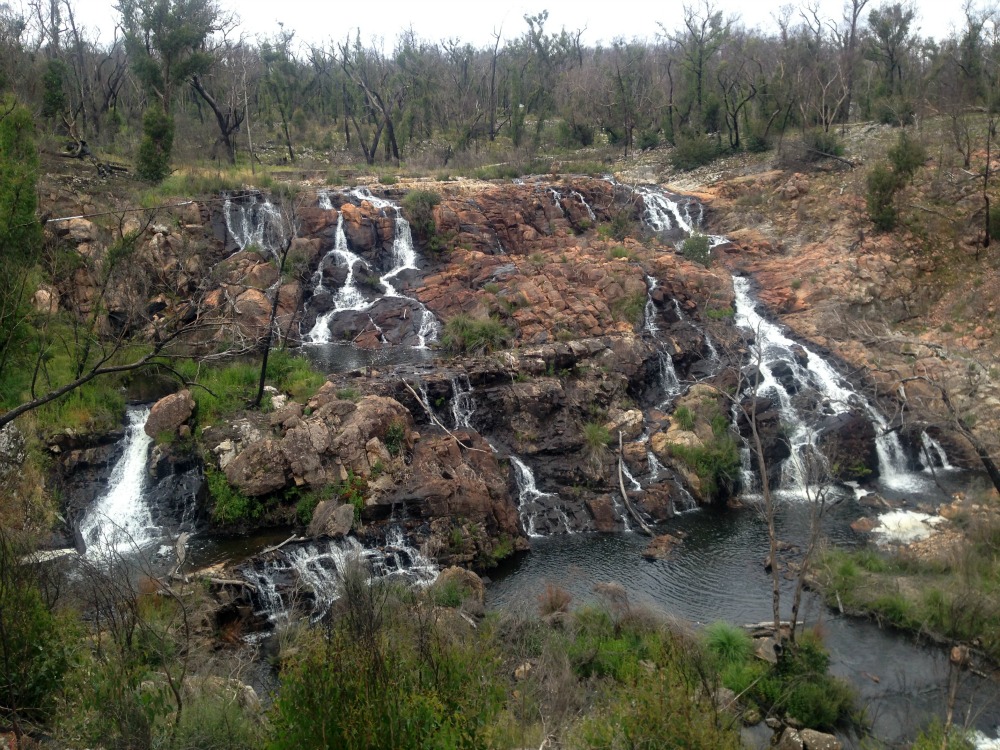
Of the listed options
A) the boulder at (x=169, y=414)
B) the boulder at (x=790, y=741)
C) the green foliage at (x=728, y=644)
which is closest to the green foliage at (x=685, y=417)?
the green foliage at (x=728, y=644)

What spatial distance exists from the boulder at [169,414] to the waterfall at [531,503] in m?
8.52

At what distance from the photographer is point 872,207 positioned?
93.9 feet

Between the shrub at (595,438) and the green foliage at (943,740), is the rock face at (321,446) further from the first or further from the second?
the green foliage at (943,740)

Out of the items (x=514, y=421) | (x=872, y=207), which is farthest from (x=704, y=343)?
(x=872, y=207)

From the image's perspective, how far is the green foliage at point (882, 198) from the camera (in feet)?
92.5

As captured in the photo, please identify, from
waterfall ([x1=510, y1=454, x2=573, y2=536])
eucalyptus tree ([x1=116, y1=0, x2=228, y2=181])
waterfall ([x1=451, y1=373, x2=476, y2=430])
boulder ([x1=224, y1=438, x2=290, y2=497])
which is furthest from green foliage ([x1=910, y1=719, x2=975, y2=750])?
eucalyptus tree ([x1=116, y1=0, x2=228, y2=181])

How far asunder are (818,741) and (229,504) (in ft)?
41.4

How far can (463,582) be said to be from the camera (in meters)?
15.0

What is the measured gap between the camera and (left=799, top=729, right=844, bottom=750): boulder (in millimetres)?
10531

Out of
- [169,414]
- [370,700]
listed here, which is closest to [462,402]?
[169,414]

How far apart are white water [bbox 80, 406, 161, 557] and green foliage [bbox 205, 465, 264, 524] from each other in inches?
53.7

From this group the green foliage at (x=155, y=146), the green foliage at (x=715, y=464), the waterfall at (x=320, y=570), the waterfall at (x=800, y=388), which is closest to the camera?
the waterfall at (x=320, y=570)

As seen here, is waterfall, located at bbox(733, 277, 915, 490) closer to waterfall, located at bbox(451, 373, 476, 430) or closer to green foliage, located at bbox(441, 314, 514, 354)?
green foliage, located at bbox(441, 314, 514, 354)

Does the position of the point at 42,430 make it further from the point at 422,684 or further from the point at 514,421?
the point at 422,684
